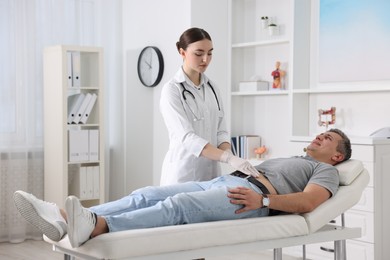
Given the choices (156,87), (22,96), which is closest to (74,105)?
(22,96)

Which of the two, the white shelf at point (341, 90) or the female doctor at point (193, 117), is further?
the white shelf at point (341, 90)

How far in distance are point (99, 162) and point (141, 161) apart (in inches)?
18.6

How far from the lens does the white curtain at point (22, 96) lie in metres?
5.03

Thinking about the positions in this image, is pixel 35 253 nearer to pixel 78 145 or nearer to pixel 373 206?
pixel 78 145

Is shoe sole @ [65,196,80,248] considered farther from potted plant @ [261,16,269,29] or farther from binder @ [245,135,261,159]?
potted plant @ [261,16,269,29]

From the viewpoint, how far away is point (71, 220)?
7.38ft

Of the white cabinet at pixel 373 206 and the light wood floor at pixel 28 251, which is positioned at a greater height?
the white cabinet at pixel 373 206

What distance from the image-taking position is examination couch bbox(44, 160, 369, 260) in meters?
2.32

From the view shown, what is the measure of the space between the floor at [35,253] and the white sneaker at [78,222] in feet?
7.32

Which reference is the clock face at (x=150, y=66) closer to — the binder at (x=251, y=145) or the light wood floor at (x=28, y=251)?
the binder at (x=251, y=145)

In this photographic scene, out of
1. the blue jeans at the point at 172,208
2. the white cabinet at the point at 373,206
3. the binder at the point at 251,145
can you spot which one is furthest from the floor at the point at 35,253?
the blue jeans at the point at 172,208

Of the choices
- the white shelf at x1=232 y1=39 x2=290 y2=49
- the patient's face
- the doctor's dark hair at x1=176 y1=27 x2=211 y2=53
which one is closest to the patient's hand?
the patient's face

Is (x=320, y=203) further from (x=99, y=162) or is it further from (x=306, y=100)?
(x=99, y=162)

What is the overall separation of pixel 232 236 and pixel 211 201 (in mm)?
160
